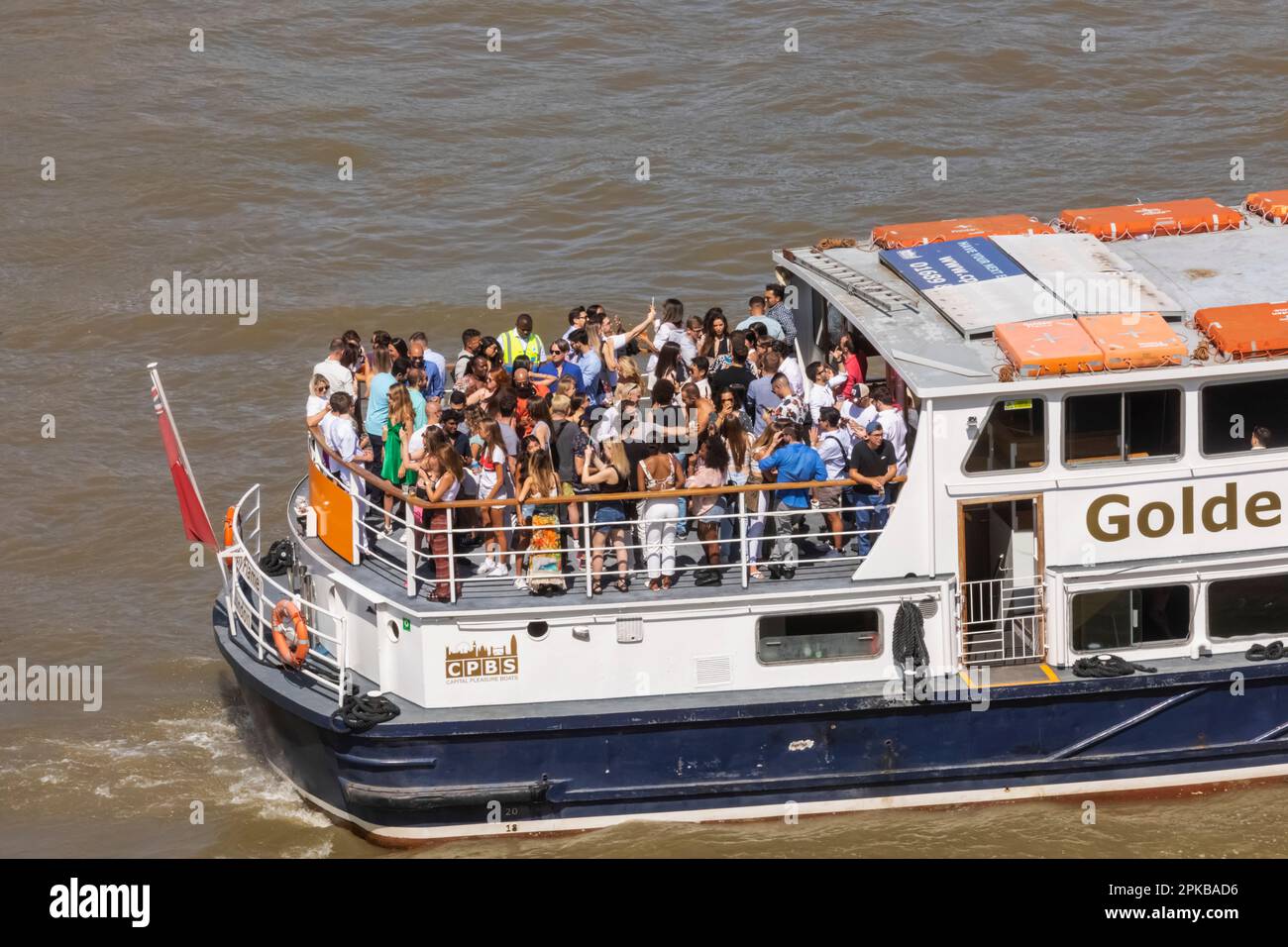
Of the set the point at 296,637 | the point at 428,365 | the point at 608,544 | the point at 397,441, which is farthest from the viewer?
the point at 428,365

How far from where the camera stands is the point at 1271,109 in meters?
29.8

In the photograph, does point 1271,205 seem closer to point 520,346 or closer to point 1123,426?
point 1123,426

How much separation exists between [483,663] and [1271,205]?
7963mm

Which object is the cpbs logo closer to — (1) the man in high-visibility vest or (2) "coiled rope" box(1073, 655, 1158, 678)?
(1) the man in high-visibility vest

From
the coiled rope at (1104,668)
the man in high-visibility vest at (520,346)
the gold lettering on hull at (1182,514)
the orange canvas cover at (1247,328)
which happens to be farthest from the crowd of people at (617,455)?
the orange canvas cover at (1247,328)

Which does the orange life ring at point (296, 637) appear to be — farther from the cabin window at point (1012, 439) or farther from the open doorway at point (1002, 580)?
the cabin window at point (1012, 439)

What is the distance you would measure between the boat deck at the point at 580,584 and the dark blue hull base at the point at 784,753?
818 mm

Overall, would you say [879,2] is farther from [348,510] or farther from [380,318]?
[348,510]

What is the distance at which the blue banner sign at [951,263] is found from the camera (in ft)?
46.6

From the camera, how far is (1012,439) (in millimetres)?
13266

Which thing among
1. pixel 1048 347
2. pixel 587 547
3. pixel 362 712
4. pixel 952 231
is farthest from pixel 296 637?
pixel 952 231

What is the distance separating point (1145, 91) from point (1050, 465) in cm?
1944

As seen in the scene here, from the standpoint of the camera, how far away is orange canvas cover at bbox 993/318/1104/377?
12992 millimetres

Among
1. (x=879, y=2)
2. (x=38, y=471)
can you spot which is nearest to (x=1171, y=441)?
(x=38, y=471)
